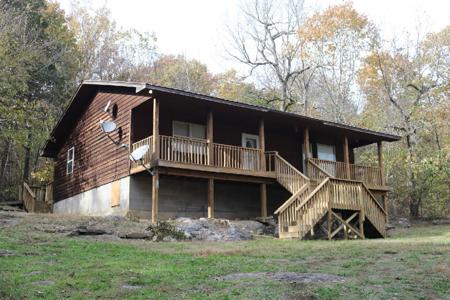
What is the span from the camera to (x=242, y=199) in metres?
22.8

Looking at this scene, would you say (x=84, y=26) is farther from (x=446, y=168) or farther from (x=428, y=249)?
(x=428, y=249)

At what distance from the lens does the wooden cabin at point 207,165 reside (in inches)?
717

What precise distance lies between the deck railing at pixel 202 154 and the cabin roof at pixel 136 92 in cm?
165

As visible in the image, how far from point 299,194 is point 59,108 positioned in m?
23.4

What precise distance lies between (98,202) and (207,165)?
6361 millimetres

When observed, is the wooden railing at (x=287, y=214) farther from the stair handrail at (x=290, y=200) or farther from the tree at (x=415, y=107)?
the tree at (x=415, y=107)

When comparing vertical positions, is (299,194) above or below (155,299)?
above

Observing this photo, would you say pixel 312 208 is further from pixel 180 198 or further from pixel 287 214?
pixel 180 198

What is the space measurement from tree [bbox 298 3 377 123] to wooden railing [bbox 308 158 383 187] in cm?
1523

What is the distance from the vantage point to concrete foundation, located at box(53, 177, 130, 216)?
800 inches

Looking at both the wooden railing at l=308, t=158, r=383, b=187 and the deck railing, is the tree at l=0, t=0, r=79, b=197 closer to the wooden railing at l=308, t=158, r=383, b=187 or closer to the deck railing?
the deck railing

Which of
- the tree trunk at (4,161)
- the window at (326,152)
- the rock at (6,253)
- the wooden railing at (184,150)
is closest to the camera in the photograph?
the rock at (6,253)

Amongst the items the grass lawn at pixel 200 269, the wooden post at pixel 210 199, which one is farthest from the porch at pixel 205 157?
the grass lawn at pixel 200 269

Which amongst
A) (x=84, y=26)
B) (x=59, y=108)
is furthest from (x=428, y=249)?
(x=84, y=26)
